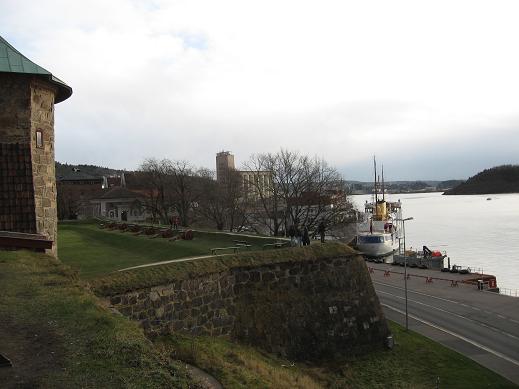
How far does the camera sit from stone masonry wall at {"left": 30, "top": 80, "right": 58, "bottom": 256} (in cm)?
1369

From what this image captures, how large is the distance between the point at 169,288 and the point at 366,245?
49.1 metres

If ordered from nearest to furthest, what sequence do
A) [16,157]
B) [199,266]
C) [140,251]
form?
[16,157], [199,266], [140,251]

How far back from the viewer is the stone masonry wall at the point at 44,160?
1369 centimetres

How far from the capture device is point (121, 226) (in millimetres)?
34344

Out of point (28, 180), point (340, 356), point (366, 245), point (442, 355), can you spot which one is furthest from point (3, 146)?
point (366, 245)

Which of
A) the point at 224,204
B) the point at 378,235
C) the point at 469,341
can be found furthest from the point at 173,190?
the point at 469,341

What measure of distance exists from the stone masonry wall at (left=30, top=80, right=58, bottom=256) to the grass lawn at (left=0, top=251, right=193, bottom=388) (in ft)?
16.2

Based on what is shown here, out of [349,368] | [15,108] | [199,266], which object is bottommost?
[349,368]

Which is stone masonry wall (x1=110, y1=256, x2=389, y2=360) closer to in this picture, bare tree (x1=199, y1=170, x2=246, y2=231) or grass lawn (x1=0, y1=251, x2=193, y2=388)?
grass lawn (x1=0, y1=251, x2=193, y2=388)

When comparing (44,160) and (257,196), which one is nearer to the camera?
(44,160)

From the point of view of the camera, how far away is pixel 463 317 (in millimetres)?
26969

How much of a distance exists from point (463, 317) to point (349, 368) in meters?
14.7

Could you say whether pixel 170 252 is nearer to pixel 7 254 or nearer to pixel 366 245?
pixel 7 254

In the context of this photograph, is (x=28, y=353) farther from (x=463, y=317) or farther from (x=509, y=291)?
(x=509, y=291)
